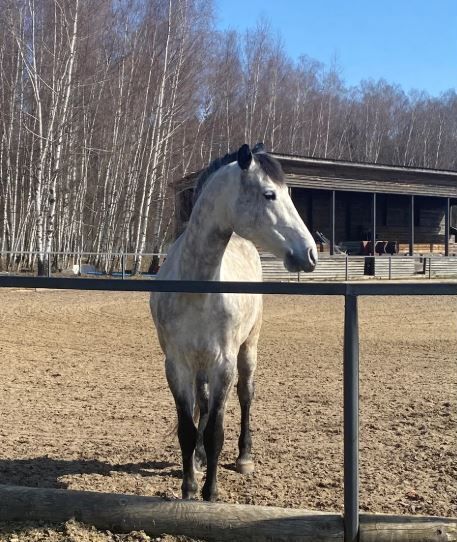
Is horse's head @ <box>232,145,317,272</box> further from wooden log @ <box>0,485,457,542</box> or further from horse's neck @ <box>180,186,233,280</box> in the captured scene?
wooden log @ <box>0,485,457,542</box>

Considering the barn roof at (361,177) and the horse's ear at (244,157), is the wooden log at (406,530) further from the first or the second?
the barn roof at (361,177)

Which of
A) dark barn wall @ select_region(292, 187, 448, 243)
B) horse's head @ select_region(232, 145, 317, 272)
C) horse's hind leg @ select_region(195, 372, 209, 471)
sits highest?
dark barn wall @ select_region(292, 187, 448, 243)

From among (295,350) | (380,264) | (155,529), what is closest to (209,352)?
(155,529)

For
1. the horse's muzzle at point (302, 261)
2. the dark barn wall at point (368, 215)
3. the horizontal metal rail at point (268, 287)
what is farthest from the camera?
the dark barn wall at point (368, 215)

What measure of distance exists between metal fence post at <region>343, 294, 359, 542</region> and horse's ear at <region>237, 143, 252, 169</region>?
0.98 meters

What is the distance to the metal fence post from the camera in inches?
95.7

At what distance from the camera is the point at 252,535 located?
8.20ft

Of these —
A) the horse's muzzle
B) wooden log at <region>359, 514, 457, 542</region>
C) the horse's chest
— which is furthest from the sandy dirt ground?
the horse's muzzle

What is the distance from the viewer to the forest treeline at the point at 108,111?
67.8 feet

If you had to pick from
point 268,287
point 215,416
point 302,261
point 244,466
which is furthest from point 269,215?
point 244,466

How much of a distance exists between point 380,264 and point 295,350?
604 inches

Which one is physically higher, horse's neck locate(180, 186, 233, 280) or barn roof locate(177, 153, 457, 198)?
barn roof locate(177, 153, 457, 198)

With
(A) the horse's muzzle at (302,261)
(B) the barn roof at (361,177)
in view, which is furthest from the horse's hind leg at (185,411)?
(B) the barn roof at (361,177)

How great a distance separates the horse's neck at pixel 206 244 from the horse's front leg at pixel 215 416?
1.77ft
